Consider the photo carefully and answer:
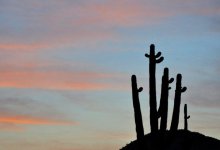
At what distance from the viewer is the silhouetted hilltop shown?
15626 millimetres

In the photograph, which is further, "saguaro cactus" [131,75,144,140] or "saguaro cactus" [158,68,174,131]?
"saguaro cactus" [158,68,174,131]

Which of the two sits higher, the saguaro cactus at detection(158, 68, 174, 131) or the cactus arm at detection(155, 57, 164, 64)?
the cactus arm at detection(155, 57, 164, 64)

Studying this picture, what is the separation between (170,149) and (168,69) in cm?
271

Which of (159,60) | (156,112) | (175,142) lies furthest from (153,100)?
(175,142)

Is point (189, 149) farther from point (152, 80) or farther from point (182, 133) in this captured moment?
point (152, 80)

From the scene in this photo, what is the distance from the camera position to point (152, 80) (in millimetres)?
15672

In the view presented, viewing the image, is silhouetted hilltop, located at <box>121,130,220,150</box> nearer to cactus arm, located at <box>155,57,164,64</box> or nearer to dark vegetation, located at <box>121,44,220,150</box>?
dark vegetation, located at <box>121,44,220,150</box>

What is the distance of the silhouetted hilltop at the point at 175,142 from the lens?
1563cm

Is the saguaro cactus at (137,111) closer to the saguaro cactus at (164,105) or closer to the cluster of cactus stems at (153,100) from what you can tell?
the cluster of cactus stems at (153,100)

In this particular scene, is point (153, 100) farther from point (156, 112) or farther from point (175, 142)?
point (175, 142)

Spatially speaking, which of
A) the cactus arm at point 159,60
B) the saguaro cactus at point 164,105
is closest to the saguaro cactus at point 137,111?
the saguaro cactus at point 164,105

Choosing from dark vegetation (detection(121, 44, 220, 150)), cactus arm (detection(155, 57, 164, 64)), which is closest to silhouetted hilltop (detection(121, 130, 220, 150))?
Answer: dark vegetation (detection(121, 44, 220, 150))

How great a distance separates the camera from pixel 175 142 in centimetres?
1730

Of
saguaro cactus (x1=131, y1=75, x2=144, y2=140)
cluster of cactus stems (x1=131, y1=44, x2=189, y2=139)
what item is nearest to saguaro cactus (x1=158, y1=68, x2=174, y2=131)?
cluster of cactus stems (x1=131, y1=44, x2=189, y2=139)
